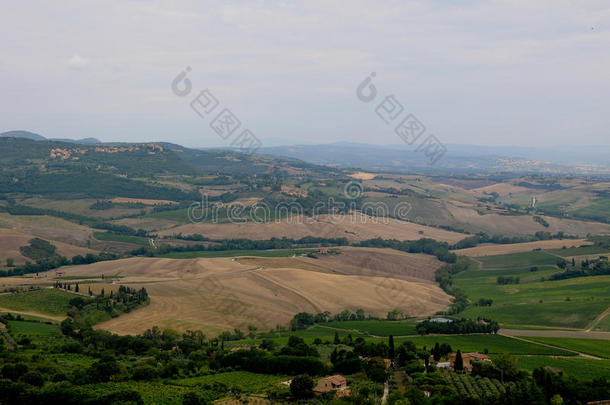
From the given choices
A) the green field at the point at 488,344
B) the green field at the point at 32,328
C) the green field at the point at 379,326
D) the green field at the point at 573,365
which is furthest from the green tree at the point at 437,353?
the green field at the point at 32,328

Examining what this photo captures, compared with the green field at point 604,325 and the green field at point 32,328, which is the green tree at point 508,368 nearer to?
the green field at point 604,325

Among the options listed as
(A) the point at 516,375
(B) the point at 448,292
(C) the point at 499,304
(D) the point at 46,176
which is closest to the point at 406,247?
(B) the point at 448,292

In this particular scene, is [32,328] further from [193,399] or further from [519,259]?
[519,259]

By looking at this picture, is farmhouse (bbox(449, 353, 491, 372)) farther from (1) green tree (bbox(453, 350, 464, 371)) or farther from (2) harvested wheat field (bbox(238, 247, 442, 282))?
(2) harvested wheat field (bbox(238, 247, 442, 282))

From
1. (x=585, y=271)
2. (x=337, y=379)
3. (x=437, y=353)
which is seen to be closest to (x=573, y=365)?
(x=437, y=353)

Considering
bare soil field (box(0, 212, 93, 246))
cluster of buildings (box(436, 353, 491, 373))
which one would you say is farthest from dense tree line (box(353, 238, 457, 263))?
cluster of buildings (box(436, 353, 491, 373))

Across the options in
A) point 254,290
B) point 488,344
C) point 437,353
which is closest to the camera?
point 437,353
